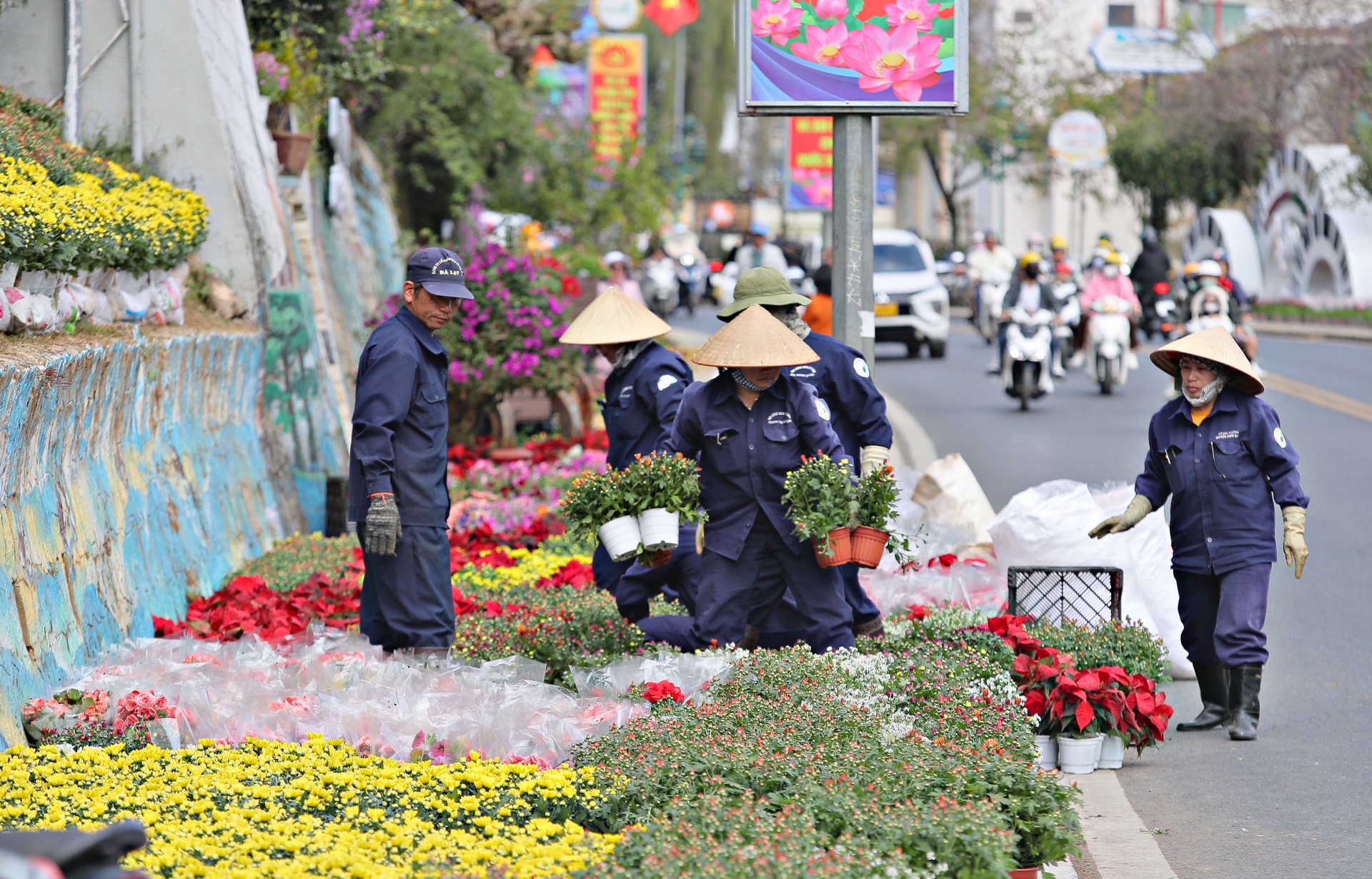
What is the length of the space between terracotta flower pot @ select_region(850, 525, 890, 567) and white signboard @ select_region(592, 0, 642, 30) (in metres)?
27.5

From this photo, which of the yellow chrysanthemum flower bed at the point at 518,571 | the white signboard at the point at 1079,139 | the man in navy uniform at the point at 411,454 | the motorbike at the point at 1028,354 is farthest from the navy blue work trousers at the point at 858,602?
the white signboard at the point at 1079,139

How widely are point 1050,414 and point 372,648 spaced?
12934 mm

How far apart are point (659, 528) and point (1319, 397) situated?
15.1 metres

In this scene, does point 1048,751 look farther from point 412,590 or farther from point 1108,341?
point 1108,341

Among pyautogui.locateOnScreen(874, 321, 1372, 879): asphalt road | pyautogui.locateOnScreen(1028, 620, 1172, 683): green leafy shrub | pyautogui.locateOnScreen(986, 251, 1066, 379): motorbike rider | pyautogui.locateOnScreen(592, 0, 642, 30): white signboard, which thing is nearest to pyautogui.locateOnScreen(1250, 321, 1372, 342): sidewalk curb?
pyautogui.locateOnScreen(874, 321, 1372, 879): asphalt road

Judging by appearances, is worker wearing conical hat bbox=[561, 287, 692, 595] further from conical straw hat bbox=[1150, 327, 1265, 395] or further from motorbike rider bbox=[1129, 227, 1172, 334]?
motorbike rider bbox=[1129, 227, 1172, 334]

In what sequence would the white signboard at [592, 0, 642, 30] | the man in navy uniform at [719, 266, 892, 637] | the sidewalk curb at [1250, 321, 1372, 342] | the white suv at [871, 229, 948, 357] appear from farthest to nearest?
the white signboard at [592, 0, 642, 30] < the sidewalk curb at [1250, 321, 1372, 342] < the white suv at [871, 229, 948, 357] < the man in navy uniform at [719, 266, 892, 637]

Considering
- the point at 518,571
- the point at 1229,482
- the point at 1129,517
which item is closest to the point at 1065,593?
the point at 1129,517

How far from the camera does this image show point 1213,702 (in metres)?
7.27

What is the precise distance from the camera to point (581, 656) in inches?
272

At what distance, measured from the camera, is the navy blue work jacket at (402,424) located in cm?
683

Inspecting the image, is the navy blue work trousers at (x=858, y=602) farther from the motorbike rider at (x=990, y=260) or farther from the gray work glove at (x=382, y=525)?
the motorbike rider at (x=990, y=260)

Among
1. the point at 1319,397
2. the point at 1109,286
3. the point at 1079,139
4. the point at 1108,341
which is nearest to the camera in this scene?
the point at 1319,397

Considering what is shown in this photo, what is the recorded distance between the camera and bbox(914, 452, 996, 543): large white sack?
9930mm
